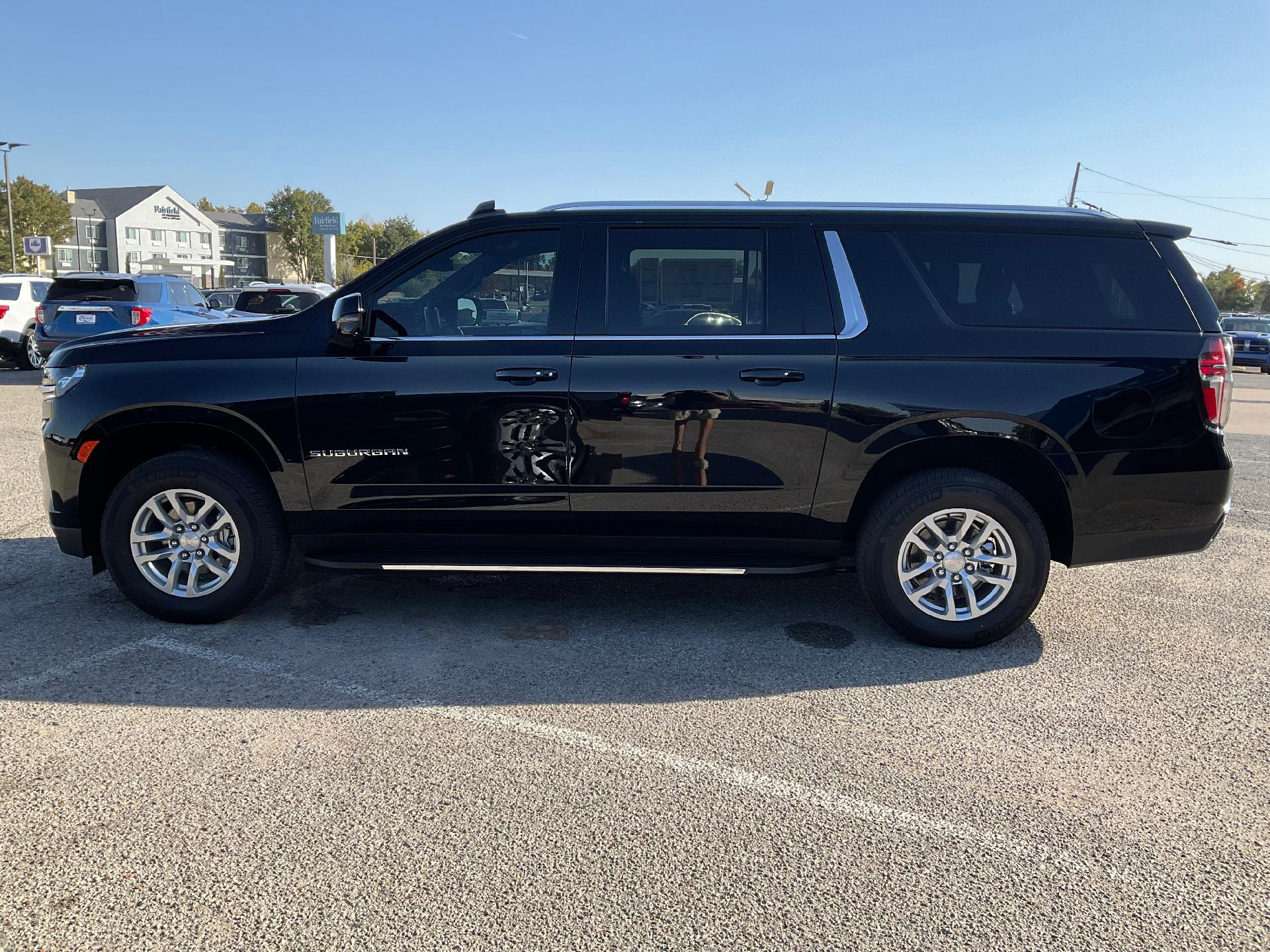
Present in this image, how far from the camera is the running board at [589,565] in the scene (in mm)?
4438

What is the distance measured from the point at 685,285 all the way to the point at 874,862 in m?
2.67

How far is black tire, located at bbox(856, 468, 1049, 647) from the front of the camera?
14.4 ft

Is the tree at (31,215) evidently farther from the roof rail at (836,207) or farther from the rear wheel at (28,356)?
the roof rail at (836,207)

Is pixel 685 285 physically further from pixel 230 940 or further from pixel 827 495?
pixel 230 940

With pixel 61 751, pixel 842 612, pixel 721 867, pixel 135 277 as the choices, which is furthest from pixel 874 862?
pixel 135 277

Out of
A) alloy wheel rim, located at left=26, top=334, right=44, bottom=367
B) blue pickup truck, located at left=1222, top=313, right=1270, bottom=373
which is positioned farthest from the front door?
blue pickup truck, located at left=1222, top=313, right=1270, bottom=373

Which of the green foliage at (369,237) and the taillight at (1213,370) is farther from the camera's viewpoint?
the green foliage at (369,237)

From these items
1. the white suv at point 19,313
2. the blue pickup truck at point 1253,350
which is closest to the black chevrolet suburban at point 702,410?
the white suv at point 19,313

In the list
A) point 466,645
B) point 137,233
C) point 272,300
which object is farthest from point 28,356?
point 137,233

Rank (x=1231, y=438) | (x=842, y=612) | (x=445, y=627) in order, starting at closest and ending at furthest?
1. (x=445, y=627)
2. (x=842, y=612)
3. (x=1231, y=438)

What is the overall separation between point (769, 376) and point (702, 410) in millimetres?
335

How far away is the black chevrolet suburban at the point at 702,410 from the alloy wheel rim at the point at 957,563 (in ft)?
0.04

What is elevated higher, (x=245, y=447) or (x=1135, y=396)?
(x=1135, y=396)

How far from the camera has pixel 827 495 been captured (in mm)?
4445
